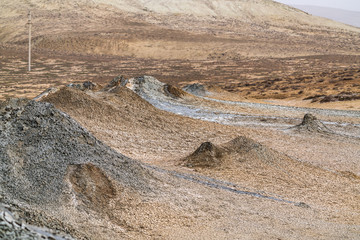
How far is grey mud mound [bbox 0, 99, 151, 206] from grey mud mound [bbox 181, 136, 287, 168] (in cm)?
297

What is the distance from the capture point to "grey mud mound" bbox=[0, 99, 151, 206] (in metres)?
6.50

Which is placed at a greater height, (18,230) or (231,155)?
(18,230)

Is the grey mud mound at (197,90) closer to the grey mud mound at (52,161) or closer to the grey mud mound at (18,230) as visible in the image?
the grey mud mound at (52,161)

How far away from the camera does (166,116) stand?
16547mm

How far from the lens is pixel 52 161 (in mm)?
7160

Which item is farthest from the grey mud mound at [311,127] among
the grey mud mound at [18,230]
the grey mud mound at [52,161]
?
the grey mud mound at [18,230]

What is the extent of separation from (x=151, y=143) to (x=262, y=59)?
156ft

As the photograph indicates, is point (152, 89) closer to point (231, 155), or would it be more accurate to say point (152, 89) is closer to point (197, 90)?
point (197, 90)

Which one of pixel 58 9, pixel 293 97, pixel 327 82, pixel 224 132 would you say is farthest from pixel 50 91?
pixel 58 9

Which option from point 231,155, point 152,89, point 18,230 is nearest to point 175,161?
point 231,155

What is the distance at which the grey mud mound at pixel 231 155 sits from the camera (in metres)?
11.2

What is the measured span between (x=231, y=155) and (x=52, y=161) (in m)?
5.62

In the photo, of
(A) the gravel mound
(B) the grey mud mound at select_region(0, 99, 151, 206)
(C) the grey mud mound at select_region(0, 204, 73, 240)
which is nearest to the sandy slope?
(B) the grey mud mound at select_region(0, 99, 151, 206)

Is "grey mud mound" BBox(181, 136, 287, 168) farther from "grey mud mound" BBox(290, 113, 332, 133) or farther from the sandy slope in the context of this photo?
"grey mud mound" BBox(290, 113, 332, 133)
